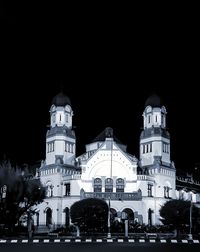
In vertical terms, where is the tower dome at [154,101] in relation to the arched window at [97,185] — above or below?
above

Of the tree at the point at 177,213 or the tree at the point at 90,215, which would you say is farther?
the tree at the point at 177,213

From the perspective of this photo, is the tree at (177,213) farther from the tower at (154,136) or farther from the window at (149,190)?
the tower at (154,136)

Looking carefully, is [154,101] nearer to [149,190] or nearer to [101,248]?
[149,190]

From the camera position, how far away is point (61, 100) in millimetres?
93125

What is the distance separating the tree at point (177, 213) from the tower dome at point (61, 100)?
28.2 meters

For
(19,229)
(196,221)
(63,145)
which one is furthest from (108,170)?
(19,229)

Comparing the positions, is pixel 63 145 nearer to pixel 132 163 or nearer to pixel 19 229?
pixel 132 163

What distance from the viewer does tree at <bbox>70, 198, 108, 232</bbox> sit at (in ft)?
222

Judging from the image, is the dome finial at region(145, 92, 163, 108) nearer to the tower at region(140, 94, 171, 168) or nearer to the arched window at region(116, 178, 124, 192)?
the tower at region(140, 94, 171, 168)

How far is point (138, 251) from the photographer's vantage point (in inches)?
1059

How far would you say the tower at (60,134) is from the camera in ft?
297

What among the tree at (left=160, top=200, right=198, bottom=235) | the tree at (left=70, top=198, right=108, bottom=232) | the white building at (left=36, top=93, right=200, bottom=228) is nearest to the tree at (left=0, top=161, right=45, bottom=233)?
the tree at (left=70, top=198, right=108, bottom=232)

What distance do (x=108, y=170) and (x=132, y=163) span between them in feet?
13.7

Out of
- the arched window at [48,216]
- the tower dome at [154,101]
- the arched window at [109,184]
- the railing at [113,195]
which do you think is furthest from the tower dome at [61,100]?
the arched window at [48,216]
